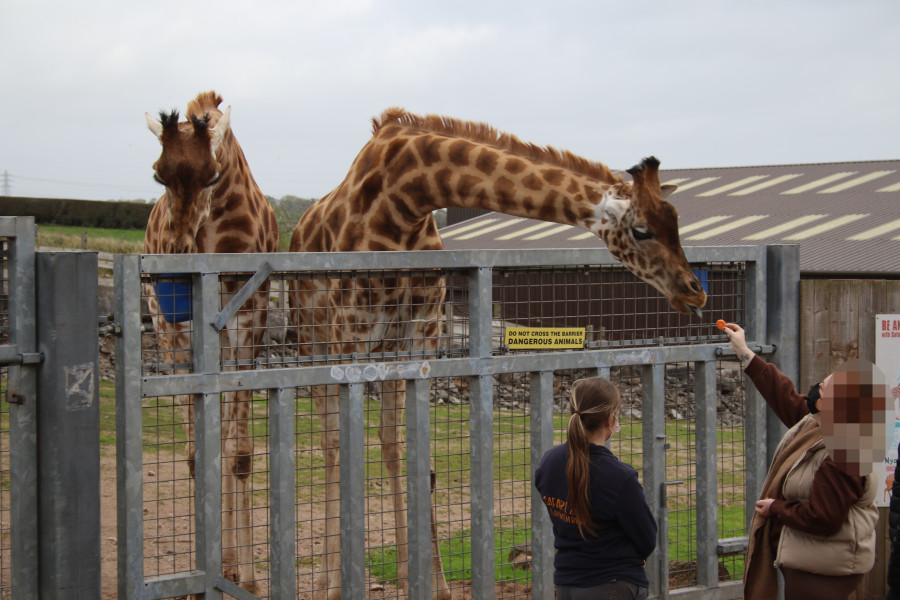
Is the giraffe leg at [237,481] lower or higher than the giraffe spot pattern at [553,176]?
lower

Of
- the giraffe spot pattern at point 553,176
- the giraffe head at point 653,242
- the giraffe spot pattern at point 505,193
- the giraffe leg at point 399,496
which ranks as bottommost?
the giraffe leg at point 399,496

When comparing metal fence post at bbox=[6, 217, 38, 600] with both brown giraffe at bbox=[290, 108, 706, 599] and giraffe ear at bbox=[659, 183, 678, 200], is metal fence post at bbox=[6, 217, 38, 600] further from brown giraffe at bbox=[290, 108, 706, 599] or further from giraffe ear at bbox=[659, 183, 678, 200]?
giraffe ear at bbox=[659, 183, 678, 200]

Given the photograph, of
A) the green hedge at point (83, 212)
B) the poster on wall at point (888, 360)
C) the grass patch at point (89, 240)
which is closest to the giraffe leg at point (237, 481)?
the poster on wall at point (888, 360)

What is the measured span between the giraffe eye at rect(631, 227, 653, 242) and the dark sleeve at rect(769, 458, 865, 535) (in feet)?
5.11

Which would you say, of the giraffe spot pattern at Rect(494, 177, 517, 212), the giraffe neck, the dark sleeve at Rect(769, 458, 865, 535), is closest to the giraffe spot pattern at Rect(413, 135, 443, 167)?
the giraffe neck

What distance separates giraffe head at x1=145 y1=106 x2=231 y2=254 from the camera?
5.08m

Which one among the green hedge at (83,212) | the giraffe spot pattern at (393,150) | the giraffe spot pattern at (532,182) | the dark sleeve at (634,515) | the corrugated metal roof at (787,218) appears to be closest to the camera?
the dark sleeve at (634,515)

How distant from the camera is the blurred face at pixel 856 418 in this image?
3.48m

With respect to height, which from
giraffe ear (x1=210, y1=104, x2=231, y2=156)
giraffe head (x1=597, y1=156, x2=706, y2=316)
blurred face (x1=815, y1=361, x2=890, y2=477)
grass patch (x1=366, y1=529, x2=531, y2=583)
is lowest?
grass patch (x1=366, y1=529, x2=531, y2=583)

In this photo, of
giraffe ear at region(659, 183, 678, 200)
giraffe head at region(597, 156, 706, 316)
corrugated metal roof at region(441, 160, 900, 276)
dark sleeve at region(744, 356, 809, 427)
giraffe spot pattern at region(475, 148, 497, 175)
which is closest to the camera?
dark sleeve at region(744, 356, 809, 427)

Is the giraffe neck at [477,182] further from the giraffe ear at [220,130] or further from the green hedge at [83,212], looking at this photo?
the green hedge at [83,212]

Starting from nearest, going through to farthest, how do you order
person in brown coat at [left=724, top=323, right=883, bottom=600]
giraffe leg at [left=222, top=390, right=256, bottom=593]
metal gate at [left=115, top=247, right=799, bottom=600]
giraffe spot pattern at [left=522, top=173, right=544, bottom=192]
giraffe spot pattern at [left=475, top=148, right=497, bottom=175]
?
person in brown coat at [left=724, top=323, right=883, bottom=600] < metal gate at [left=115, top=247, right=799, bottom=600] < giraffe leg at [left=222, top=390, right=256, bottom=593] < giraffe spot pattern at [left=522, top=173, right=544, bottom=192] < giraffe spot pattern at [left=475, top=148, right=497, bottom=175]

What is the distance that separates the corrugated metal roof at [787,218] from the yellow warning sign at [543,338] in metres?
10.9

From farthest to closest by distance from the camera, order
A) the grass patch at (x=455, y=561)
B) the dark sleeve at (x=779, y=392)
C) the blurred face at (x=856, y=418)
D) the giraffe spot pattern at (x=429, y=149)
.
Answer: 1. the grass patch at (x=455, y=561)
2. the giraffe spot pattern at (x=429, y=149)
3. the dark sleeve at (x=779, y=392)
4. the blurred face at (x=856, y=418)
